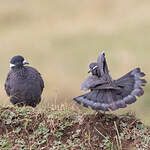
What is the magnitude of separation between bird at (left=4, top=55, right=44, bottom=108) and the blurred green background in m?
4.97

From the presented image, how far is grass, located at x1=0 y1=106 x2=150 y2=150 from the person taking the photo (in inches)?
261

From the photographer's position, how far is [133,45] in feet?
64.6

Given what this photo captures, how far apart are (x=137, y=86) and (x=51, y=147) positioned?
1.43 meters

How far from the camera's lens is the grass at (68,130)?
664 centimetres

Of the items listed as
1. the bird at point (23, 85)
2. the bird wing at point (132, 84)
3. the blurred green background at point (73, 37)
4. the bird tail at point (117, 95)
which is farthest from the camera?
the blurred green background at point (73, 37)

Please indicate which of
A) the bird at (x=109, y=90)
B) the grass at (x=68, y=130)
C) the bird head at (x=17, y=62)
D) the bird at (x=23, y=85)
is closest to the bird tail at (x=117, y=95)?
the bird at (x=109, y=90)

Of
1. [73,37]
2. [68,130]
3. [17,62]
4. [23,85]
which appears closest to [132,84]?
[68,130]

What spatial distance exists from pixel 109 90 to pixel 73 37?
14831 millimetres

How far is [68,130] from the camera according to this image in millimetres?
6902

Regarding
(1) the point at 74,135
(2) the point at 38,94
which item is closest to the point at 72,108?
(1) the point at 74,135

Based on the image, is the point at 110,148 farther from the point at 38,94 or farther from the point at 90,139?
the point at 38,94

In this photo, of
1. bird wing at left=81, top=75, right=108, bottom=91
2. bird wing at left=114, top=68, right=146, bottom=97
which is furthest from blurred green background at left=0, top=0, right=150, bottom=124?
bird wing at left=114, top=68, right=146, bottom=97

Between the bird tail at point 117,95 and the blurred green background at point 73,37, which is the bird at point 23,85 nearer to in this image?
the bird tail at point 117,95

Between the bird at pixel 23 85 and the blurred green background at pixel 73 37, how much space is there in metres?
4.97
